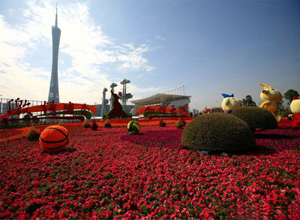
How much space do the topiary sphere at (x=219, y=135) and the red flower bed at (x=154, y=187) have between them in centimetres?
33

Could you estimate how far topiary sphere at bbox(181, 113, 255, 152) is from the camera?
522 cm

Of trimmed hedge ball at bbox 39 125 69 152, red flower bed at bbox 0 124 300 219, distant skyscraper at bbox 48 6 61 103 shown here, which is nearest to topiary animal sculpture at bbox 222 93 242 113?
red flower bed at bbox 0 124 300 219

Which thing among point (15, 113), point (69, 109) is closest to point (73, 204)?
point (15, 113)

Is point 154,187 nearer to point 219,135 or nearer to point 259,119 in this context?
point 219,135

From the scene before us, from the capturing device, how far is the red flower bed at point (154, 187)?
9.36 ft

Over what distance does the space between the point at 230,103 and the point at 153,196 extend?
1245cm

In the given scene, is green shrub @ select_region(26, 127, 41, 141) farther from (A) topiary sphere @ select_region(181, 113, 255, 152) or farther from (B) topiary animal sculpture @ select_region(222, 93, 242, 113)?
(B) topiary animal sculpture @ select_region(222, 93, 242, 113)

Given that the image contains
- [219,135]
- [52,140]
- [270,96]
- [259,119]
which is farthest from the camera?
[270,96]

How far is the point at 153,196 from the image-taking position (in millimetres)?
3248

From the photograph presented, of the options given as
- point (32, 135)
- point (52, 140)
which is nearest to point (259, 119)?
point (52, 140)

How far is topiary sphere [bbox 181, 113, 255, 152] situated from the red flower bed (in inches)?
13.1

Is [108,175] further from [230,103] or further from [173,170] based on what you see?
[230,103]

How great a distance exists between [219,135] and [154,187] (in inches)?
120

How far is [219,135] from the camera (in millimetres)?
5324
